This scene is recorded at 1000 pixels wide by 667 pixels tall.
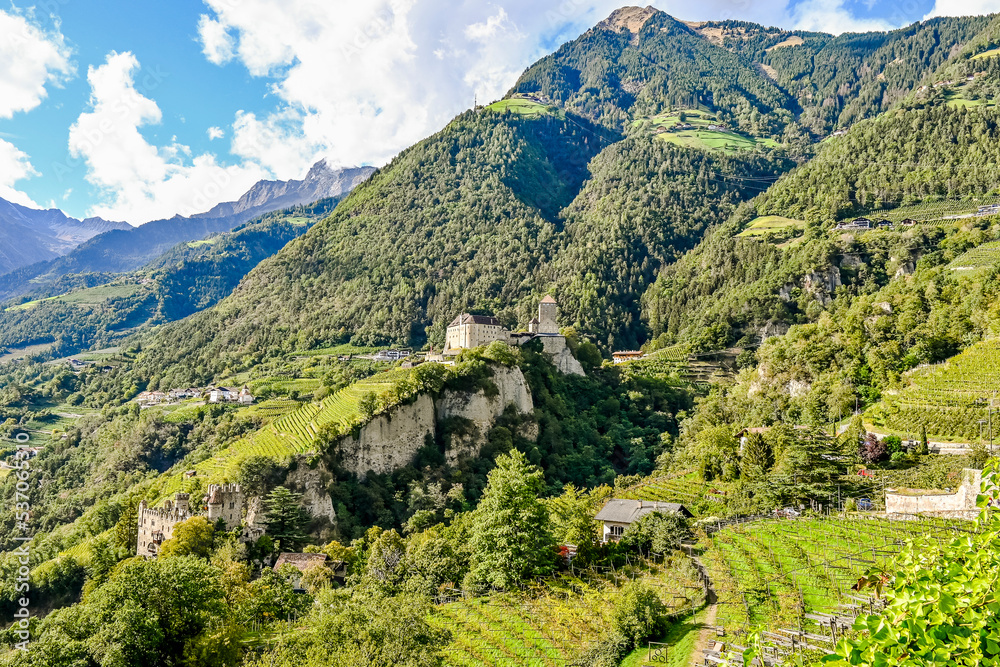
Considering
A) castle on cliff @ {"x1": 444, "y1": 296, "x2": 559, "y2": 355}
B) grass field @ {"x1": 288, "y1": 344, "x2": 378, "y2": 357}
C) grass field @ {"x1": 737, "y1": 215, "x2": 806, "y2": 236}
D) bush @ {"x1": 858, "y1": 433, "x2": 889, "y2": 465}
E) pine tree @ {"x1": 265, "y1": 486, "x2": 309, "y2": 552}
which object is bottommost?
pine tree @ {"x1": 265, "y1": 486, "x2": 309, "y2": 552}

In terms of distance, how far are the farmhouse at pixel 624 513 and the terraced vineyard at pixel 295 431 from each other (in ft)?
86.3

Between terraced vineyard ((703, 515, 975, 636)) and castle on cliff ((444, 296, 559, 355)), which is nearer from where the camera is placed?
terraced vineyard ((703, 515, 975, 636))

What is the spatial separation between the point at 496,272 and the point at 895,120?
8605 cm

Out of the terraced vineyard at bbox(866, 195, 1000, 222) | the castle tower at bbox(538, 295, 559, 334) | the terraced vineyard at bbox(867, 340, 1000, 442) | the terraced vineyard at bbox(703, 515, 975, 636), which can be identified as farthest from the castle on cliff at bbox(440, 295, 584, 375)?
the terraced vineyard at bbox(866, 195, 1000, 222)

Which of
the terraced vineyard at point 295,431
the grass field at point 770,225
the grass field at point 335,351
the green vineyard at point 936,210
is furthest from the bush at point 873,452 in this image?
the grass field at point 770,225

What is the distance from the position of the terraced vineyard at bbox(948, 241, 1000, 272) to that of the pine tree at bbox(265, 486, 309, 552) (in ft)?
234

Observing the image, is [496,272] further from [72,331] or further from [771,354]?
[72,331]

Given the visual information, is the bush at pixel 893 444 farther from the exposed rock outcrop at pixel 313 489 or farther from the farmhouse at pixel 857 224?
the farmhouse at pixel 857 224

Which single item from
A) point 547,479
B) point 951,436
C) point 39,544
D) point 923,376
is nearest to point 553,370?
point 547,479

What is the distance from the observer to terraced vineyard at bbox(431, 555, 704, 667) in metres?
25.4

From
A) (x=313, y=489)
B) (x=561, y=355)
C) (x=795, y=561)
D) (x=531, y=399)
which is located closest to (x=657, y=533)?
(x=795, y=561)

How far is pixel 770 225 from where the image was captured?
130 m

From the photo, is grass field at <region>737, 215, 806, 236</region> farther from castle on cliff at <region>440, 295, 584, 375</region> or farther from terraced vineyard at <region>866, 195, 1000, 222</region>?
castle on cliff at <region>440, 295, 584, 375</region>

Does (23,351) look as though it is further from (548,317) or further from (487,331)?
(548,317)
